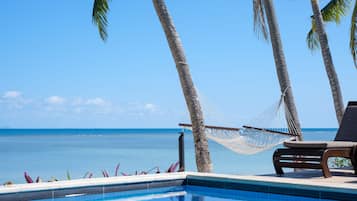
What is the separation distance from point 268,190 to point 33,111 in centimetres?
2668

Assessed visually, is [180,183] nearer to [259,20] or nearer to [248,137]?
[248,137]

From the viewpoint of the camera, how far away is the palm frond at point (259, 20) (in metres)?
8.77

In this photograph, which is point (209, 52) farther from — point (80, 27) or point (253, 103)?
point (80, 27)

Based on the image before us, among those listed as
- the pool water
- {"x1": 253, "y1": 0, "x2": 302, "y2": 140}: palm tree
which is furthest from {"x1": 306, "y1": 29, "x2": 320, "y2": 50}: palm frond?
the pool water

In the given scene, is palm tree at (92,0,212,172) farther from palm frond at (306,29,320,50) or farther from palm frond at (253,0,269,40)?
palm frond at (306,29,320,50)

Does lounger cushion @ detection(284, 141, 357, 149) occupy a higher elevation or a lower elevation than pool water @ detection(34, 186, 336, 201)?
higher

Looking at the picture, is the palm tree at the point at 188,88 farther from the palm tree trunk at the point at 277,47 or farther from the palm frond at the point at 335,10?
the palm frond at the point at 335,10

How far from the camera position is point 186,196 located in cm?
569

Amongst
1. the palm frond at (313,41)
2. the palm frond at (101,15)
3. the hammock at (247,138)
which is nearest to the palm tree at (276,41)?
the hammock at (247,138)

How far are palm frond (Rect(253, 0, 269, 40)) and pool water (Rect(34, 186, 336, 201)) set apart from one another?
11.8 ft

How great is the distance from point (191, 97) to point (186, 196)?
5.17 ft

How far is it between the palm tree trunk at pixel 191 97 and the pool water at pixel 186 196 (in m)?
0.94

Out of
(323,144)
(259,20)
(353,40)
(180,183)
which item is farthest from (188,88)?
(353,40)

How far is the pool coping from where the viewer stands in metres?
4.93
